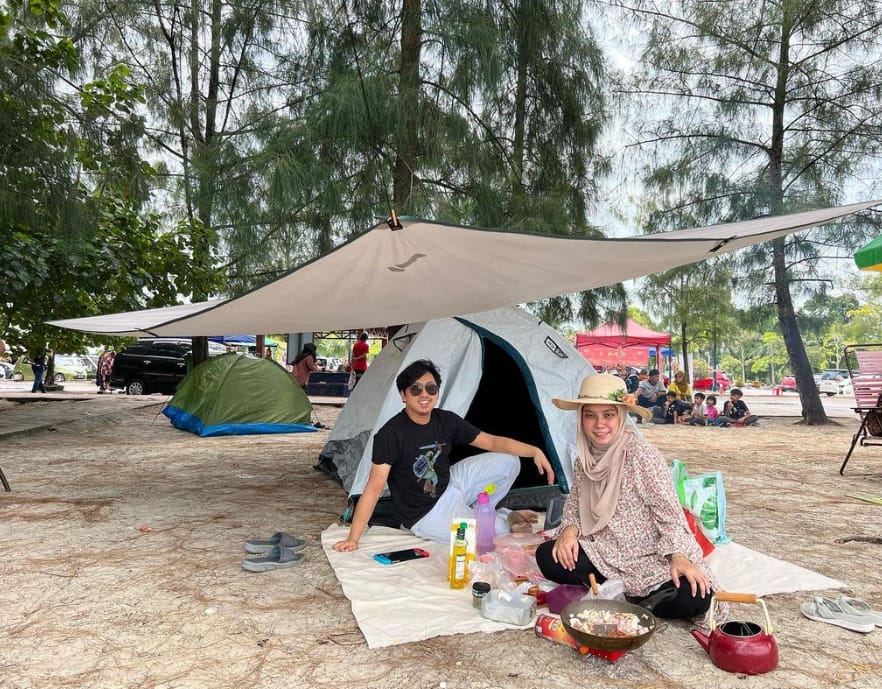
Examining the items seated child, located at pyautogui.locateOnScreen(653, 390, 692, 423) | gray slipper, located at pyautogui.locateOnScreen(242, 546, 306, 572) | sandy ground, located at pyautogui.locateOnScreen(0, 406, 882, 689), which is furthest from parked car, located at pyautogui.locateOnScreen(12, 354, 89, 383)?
gray slipper, located at pyautogui.locateOnScreen(242, 546, 306, 572)

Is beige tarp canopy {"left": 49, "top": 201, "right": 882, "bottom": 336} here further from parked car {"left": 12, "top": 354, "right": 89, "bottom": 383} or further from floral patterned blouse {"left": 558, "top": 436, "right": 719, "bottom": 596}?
parked car {"left": 12, "top": 354, "right": 89, "bottom": 383}

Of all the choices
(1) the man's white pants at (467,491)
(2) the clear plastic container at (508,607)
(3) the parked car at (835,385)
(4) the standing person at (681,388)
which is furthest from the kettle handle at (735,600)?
(3) the parked car at (835,385)

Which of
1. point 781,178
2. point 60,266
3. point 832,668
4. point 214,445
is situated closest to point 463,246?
point 832,668

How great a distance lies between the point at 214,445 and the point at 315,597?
4357 mm

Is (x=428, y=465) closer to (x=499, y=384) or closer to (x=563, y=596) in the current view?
(x=563, y=596)

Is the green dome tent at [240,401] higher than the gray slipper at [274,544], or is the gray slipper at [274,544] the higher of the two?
the green dome tent at [240,401]

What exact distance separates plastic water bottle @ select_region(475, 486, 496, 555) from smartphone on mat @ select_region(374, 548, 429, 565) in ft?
0.86

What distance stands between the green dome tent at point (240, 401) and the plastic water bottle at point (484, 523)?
479 centimetres

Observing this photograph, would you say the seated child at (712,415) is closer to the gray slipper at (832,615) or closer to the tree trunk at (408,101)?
the tree trunk at (408,101)

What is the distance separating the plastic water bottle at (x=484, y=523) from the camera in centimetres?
297

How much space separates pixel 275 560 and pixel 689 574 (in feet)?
5.43

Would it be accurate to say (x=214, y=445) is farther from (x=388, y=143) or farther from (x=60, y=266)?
(x=388, y=143)

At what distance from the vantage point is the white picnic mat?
6.91ft

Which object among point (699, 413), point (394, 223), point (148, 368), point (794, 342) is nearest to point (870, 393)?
point (394, 223)
